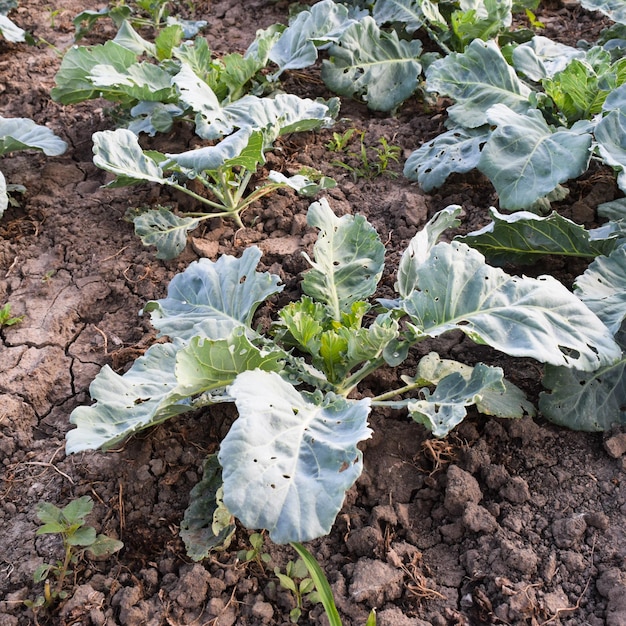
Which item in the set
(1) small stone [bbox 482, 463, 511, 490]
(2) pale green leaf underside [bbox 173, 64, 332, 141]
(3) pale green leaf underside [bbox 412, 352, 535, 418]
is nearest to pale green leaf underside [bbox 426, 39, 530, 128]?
(2) pale green leaf underside [bbox 173, 64, 332, 141]

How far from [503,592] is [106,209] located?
7.46ft

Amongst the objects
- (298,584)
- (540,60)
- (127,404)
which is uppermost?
(540,60)

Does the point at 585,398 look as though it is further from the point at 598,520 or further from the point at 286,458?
the point at 286,458

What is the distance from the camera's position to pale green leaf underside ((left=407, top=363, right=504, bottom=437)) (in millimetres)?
1780

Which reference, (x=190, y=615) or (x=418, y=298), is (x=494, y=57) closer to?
(x=418, y=298)

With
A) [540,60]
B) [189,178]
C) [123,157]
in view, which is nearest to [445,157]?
[540,60]

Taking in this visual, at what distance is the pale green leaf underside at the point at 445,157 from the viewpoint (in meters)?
2.83

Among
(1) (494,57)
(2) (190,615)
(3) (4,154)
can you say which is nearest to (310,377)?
(2) (190,615)

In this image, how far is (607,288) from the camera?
2.16 m

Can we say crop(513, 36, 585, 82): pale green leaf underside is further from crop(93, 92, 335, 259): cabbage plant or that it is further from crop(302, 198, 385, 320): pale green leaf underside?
crop(302, 198, 385, 320): pale green leaf underside

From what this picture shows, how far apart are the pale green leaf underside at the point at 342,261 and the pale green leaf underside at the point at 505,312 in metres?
0.27

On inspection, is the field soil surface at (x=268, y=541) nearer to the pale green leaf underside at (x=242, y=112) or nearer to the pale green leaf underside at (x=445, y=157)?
the pale green leaf underside at (x=445, y=157)

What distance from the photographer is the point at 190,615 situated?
1.76 m

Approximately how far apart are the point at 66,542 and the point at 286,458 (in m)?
0.70
